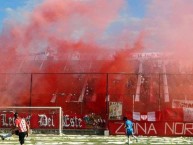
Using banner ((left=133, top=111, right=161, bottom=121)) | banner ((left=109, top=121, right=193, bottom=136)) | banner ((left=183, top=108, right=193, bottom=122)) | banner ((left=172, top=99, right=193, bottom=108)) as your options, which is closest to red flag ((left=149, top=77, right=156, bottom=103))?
banner ((left=172, top=99, right=193, bottom=108))

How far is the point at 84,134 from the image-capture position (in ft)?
117

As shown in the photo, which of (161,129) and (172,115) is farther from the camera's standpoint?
(172,115)

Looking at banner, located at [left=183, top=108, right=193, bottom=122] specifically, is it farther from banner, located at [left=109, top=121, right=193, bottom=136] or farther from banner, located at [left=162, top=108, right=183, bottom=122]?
banner, located at [left=109, top=121, right=193, bottom=136]

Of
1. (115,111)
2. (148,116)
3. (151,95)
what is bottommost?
(148,116)

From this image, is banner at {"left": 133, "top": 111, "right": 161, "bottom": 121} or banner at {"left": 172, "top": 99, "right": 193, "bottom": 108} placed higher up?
banner at {"left": 172, "top": 99, "right": 193, "bottom": 108}

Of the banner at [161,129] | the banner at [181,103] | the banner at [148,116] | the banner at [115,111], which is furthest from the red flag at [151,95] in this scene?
the banner at [161,129]

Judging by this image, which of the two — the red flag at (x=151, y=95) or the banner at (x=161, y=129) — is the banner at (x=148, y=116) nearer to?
the banner at (x=161, y=129)

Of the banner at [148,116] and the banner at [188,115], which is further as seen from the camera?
the banner at [148,116]

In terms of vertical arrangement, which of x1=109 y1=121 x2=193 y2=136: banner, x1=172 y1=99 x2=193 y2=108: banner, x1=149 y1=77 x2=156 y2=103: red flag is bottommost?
x1=109 y1=121 x2=193 y2=136: banner

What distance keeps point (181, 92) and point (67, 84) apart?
12.3 meters

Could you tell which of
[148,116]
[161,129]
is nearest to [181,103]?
[148,116]

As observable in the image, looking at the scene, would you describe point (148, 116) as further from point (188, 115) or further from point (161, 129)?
point (188, 115)

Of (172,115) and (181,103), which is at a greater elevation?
(181,103)

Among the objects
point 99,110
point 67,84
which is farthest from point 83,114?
point 67,84
